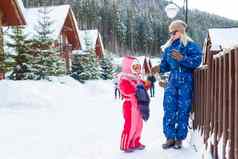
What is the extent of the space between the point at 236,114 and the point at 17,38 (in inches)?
719

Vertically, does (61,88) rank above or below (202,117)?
below

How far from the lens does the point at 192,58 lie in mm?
4789

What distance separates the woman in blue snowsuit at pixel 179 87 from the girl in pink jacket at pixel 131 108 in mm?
378

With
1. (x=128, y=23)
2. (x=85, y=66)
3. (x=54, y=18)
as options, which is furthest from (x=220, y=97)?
Result: (x=128, y=23)

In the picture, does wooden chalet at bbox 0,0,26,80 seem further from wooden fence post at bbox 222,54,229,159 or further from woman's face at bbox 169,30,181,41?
wooden fence post at bbox 222,54,229,159

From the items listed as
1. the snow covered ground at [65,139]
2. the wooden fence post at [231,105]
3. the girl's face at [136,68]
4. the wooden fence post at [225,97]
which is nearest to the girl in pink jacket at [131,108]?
the girl's face at [136,68]

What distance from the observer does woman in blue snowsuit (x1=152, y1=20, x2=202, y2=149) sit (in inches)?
189

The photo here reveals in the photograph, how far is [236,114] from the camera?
9.30 ft

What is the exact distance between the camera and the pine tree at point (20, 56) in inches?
794

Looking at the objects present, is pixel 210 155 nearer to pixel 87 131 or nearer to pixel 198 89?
pixel 198 89

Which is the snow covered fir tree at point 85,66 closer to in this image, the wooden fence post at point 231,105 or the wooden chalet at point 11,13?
the wooden chalet at point 11,13

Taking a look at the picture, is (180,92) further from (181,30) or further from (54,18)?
(54,18)

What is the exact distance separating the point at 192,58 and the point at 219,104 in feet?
4.49

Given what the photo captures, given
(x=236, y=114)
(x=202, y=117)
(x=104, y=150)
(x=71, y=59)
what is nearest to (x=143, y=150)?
(x=104, y=150)
